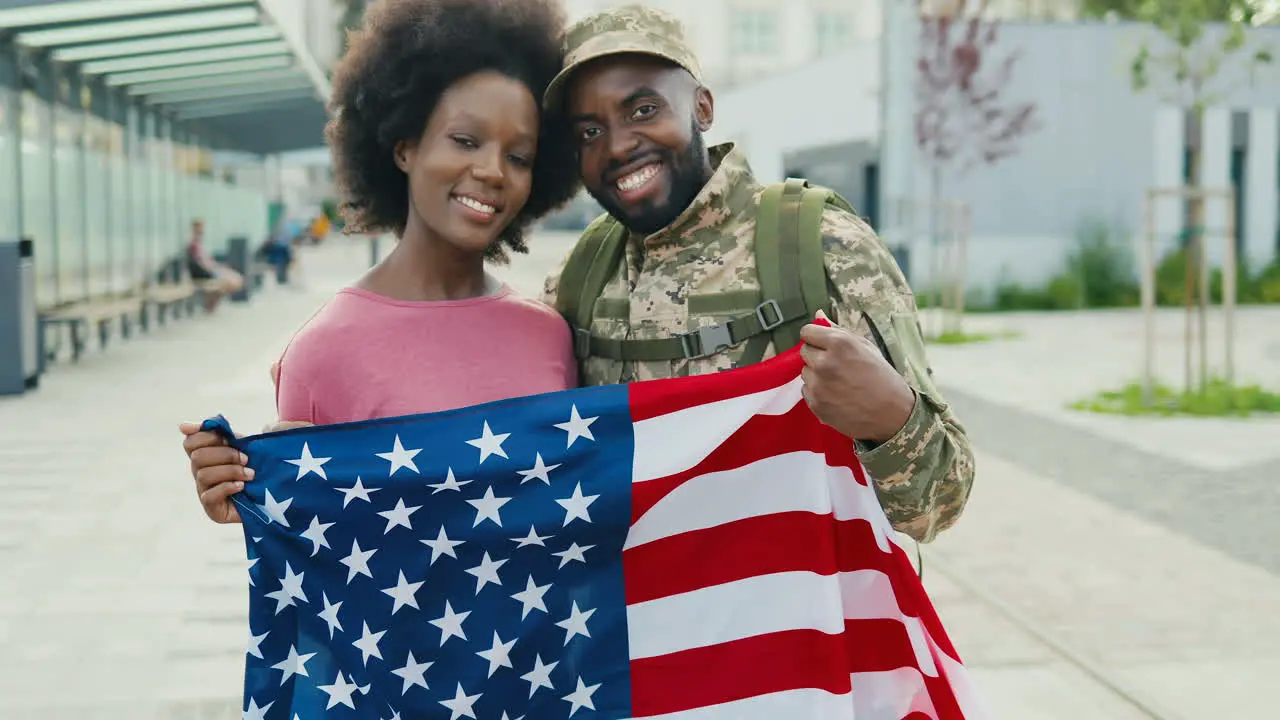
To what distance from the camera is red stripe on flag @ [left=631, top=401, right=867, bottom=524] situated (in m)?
2.58

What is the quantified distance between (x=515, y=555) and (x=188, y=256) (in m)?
21.2

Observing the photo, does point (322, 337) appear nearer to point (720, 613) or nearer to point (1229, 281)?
point (720, 613)

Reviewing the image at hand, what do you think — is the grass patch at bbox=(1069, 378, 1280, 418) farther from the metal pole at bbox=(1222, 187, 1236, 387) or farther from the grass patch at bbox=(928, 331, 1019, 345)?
the grass patch at bbox=(928, 331, 1019, 345)

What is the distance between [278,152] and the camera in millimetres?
32438

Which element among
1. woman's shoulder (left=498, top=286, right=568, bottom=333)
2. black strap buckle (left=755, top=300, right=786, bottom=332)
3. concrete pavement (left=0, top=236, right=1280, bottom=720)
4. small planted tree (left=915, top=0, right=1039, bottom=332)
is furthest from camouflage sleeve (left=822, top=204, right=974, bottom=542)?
small planted tree (left=915, top=0, right=1039, bottom=332)

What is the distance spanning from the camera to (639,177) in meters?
2.67

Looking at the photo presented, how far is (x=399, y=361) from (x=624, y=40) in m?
0.74

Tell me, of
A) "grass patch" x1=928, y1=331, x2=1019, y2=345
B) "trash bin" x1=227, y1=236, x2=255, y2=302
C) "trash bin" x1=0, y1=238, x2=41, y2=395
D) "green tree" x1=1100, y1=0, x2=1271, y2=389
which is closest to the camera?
"green tree" x1=1100, y1=0, x2=1271, y2=389

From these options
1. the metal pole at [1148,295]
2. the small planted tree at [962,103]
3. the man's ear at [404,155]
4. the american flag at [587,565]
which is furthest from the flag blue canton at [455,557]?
the small planted tree at [962,103]

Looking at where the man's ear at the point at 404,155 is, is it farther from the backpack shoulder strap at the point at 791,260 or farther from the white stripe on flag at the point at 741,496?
the white stripe on flag at the point at 741,496

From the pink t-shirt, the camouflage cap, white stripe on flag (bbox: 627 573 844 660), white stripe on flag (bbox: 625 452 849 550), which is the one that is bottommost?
white stripe on flag (bbox: 627 573 844 660)

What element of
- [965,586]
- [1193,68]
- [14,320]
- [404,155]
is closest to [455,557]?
[404,155]

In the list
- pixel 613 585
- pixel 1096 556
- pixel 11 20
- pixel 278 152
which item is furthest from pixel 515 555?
pixel 278 152

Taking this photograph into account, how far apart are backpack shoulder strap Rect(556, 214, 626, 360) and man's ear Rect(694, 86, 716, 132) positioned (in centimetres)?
30
